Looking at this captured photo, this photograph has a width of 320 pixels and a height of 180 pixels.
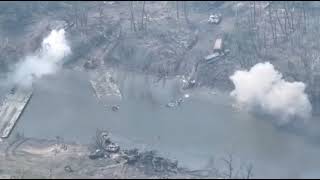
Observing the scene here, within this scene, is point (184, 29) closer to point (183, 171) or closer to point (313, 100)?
point (313, 100)

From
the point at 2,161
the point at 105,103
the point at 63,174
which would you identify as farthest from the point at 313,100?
the point at 2,161

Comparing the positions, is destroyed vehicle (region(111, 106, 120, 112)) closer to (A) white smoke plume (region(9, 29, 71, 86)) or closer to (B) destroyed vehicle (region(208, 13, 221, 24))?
(A) white smoke plume (region(9, 29, 71, 86))

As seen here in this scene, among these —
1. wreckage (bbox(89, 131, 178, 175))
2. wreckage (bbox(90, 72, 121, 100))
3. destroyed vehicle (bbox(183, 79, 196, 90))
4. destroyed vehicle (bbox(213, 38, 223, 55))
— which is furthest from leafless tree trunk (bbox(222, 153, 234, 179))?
destroyed vehicle (bbox(213, 38, 223, 55))

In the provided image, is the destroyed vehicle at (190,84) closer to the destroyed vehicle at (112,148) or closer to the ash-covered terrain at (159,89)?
the ash-covered terrain at (159,89)

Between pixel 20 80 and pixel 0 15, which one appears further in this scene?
pixel 0 15

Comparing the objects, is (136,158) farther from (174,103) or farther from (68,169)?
(174,103)

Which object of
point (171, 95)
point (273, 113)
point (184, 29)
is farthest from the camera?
point (184, 29)
